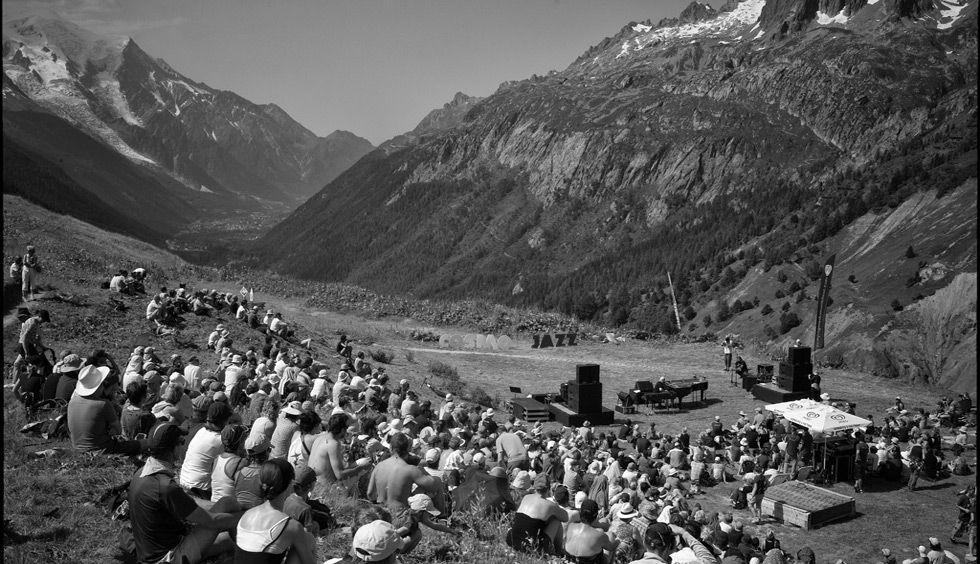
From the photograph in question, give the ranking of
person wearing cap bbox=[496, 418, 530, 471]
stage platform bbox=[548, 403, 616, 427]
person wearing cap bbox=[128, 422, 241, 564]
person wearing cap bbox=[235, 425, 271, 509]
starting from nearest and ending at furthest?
1. person wearing cap bbox=[128, 422, 241, 564]
2. person wearing cap bbox=[235, 425, 271, 509]
3. person wearing cap bbox=[496, 418, 530, 471]
4. stage platform bbox=[548, 403, 616, 427]

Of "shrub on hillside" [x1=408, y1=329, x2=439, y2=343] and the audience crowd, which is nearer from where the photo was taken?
the audience crowd

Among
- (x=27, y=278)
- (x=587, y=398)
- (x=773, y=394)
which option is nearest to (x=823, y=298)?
(x=773, y=394)

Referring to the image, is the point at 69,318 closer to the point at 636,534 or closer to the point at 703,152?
the point at 636,534

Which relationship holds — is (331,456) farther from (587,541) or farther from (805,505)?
(805,505)

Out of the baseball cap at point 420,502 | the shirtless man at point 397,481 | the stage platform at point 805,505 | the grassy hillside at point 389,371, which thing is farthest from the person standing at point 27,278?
the stage platform at point 805,505

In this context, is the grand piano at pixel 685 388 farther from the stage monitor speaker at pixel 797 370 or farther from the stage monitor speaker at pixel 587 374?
the stage monitor speaker at pixel 587 374

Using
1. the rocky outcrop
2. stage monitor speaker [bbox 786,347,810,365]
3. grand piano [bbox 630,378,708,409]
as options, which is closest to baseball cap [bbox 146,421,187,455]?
grand piano [bbox 630,378,708,409]

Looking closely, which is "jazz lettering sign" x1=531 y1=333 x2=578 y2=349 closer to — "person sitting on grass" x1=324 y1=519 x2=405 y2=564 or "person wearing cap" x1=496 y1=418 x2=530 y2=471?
"person wearing cap" x1=496 y1=418 x2=530 y2=471
